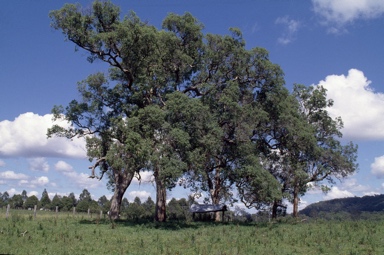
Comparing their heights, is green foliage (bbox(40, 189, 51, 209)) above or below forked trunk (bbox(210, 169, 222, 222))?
below

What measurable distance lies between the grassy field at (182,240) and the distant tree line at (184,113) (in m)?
4.91

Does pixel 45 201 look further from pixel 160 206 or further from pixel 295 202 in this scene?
pixel 160 206

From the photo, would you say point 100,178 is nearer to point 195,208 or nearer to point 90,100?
point 90,100

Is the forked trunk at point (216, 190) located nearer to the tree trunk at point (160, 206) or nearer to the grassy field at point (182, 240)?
the tree trunk at point (160, 206)

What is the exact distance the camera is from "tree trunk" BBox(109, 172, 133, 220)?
30.7 meters

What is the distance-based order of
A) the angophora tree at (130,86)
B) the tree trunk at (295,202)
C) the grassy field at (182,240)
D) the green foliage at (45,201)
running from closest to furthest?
the grassy field at (182,240)
the angophora tree at (130,86)
the tree trunk at (295,202)
the green foliage at (45,201)

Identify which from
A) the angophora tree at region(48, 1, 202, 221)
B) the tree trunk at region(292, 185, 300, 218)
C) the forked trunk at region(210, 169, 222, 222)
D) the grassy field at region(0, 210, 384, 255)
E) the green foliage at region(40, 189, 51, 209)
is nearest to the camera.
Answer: the grassy field at region(0, 210, 384, 255)

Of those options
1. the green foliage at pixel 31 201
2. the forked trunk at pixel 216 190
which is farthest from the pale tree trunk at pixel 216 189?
the green foliage at pixel 31 201

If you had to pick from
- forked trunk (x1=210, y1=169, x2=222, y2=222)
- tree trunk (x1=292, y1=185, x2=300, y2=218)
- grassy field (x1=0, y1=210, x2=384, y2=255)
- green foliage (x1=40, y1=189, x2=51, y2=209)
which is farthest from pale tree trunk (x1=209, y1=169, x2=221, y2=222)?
green foliage (x1=40, y1=189, x2=51, y2=209)

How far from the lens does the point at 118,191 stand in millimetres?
30875

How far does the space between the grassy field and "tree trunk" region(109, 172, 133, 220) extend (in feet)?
22.2

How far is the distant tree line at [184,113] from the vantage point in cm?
2600

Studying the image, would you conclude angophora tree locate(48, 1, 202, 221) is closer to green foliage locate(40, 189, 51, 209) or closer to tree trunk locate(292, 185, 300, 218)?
tree trunk locate(292, 185, 300, 218)

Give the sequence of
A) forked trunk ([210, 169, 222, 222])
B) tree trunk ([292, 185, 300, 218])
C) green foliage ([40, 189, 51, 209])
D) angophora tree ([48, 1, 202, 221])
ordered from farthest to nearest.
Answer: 1. green foliage ([40, 189, 51, 209])
2. tree trunk ([292, 185, 300, 218])
3. forked trunk ([210, 169, 222, 222])
4. angophora tree ([48, 1, 202, 221])
